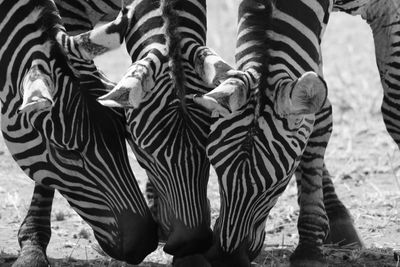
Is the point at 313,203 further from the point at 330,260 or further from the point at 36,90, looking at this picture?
the point at 36,90

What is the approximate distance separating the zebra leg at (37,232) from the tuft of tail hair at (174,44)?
1.62m

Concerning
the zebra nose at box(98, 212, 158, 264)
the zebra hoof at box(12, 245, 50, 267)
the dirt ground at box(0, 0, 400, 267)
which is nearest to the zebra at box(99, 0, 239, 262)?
the zebra nose at box(98, 212, 158, 264)

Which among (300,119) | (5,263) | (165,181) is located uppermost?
(300,119)

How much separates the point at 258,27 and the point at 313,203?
141 centimetres

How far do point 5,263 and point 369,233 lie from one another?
9.30 ft

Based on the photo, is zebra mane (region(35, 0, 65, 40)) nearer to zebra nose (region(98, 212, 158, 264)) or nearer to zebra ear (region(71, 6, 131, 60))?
zebra ear (region(71, 6, 131, 60))

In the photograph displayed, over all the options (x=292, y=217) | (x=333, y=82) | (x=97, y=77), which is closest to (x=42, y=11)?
(x=97, y=77)

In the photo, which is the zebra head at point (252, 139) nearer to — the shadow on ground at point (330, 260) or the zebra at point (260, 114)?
the zebra at point (260, 114)

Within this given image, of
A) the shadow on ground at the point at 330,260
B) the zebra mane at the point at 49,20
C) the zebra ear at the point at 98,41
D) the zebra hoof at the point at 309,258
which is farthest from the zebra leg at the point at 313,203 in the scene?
the zebra mane at the point at 49,20

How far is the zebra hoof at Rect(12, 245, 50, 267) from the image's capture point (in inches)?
267

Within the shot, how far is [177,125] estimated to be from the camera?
6027 mm

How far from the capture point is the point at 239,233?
6062mm

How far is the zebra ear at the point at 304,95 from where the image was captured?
18.6 ft

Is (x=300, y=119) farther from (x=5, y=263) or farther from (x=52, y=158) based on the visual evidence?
(x=5, y=263)
